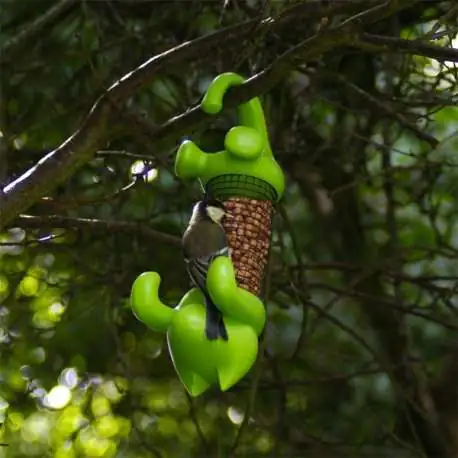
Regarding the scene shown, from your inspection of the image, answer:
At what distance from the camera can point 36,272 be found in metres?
1.87

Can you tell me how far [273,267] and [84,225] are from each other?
1.70 ft

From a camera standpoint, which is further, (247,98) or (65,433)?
(65,433)

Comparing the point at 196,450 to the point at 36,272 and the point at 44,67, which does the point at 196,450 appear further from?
the point at 44,67

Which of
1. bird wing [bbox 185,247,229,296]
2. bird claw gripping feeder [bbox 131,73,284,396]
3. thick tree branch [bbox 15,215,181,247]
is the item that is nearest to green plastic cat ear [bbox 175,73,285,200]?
bird claw gripping feeder [bbox 131,73,284,396]

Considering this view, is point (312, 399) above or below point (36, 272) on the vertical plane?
below

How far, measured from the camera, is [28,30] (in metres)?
1.64

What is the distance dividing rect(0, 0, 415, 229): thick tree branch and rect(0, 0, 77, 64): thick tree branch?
539mm

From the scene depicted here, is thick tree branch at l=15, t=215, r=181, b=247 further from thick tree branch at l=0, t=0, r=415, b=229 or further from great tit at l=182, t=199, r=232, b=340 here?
great tit at l=182, t=199, r=232, b=340

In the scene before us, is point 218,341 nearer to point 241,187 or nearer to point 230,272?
point 230,272

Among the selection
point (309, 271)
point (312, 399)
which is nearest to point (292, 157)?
point (309, 271)

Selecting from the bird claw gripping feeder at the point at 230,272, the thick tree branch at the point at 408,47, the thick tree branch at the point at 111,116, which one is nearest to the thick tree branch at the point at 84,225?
the thick tree branch at the point at 111,116

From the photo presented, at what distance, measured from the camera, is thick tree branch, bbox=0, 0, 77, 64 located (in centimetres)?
160

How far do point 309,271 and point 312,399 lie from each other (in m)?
0.27

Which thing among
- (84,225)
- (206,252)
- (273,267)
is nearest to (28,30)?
(84,225)
